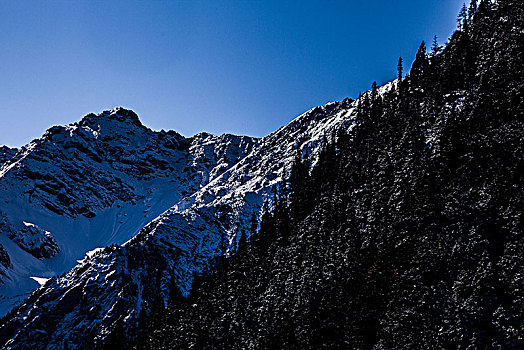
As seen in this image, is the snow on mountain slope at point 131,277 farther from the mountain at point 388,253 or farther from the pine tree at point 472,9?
the pine tree at point 472,9

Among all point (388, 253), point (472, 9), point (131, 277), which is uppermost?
point (472, 9)

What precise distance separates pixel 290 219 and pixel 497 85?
180ft

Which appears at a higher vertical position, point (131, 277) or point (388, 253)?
point (131, 277)

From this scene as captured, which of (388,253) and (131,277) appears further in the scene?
(131,277)

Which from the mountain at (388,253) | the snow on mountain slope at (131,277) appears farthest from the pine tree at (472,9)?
the snow on mountain slope at (131,277)

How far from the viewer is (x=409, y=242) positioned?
6725cm

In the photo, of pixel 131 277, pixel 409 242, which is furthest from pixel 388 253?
pixel 131 277

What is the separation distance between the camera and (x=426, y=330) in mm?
55250

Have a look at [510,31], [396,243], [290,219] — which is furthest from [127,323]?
[510,31]

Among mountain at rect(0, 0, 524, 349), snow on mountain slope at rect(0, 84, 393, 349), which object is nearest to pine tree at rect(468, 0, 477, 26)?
mountain at rect(0, 0, 524, 349)

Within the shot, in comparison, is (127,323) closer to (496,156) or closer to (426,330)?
(426,330)

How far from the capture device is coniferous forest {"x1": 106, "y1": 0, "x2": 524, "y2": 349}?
5575 centimetres

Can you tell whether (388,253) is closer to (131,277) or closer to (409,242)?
(409,242)

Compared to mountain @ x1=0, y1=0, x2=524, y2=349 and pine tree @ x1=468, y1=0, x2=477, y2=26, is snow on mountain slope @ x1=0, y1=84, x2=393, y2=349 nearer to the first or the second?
mountain @ x1=0, y1=0, x2=524, y2=349
